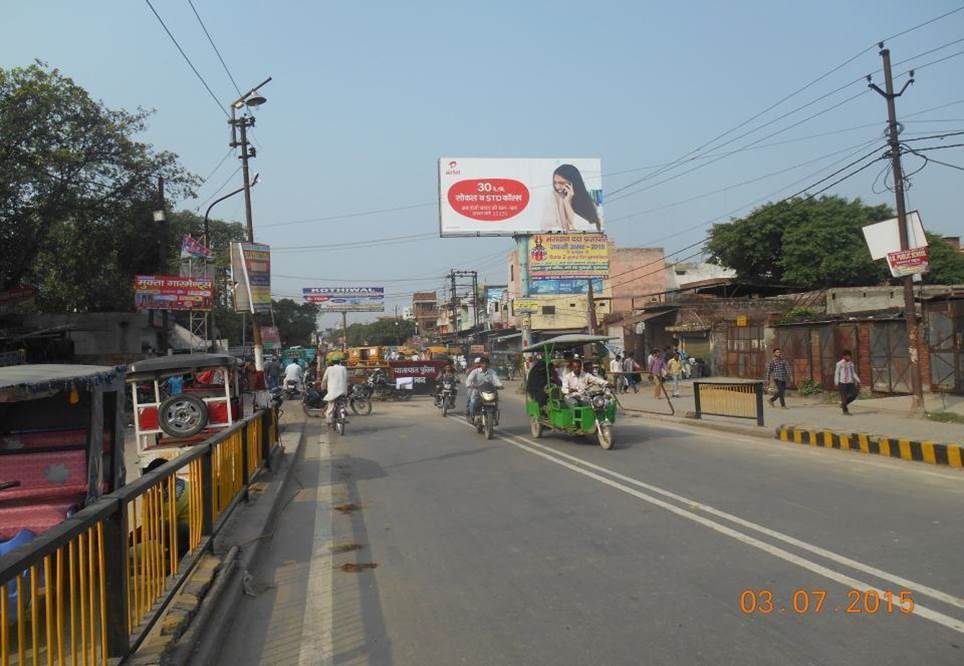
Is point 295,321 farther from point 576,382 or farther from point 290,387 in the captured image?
point 576,382

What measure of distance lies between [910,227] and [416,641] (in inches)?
595

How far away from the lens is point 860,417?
15.6 meters

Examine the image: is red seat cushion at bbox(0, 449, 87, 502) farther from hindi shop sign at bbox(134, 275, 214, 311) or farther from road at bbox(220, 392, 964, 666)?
hindi shop sign at bbox(134, 275, 214, 311)

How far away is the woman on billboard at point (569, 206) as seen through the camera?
1468 inches

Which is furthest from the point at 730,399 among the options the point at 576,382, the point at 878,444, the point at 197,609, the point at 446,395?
the point at 197,609

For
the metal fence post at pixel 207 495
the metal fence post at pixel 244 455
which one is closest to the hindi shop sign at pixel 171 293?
the metal fence post at pixel 244 455

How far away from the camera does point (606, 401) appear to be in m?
12.4

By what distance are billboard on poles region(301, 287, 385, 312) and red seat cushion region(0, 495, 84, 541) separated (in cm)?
4870

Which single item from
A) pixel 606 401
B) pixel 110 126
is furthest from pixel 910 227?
pixel 110 126

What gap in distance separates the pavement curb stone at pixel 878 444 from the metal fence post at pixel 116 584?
10618 millimetres

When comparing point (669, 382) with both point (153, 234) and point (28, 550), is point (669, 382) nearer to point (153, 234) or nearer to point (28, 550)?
point (153, 234)

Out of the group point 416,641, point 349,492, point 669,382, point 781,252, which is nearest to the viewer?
point 416,641

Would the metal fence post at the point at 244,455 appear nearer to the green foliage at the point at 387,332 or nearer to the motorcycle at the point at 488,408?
the motorcycle at the point at 488,408
